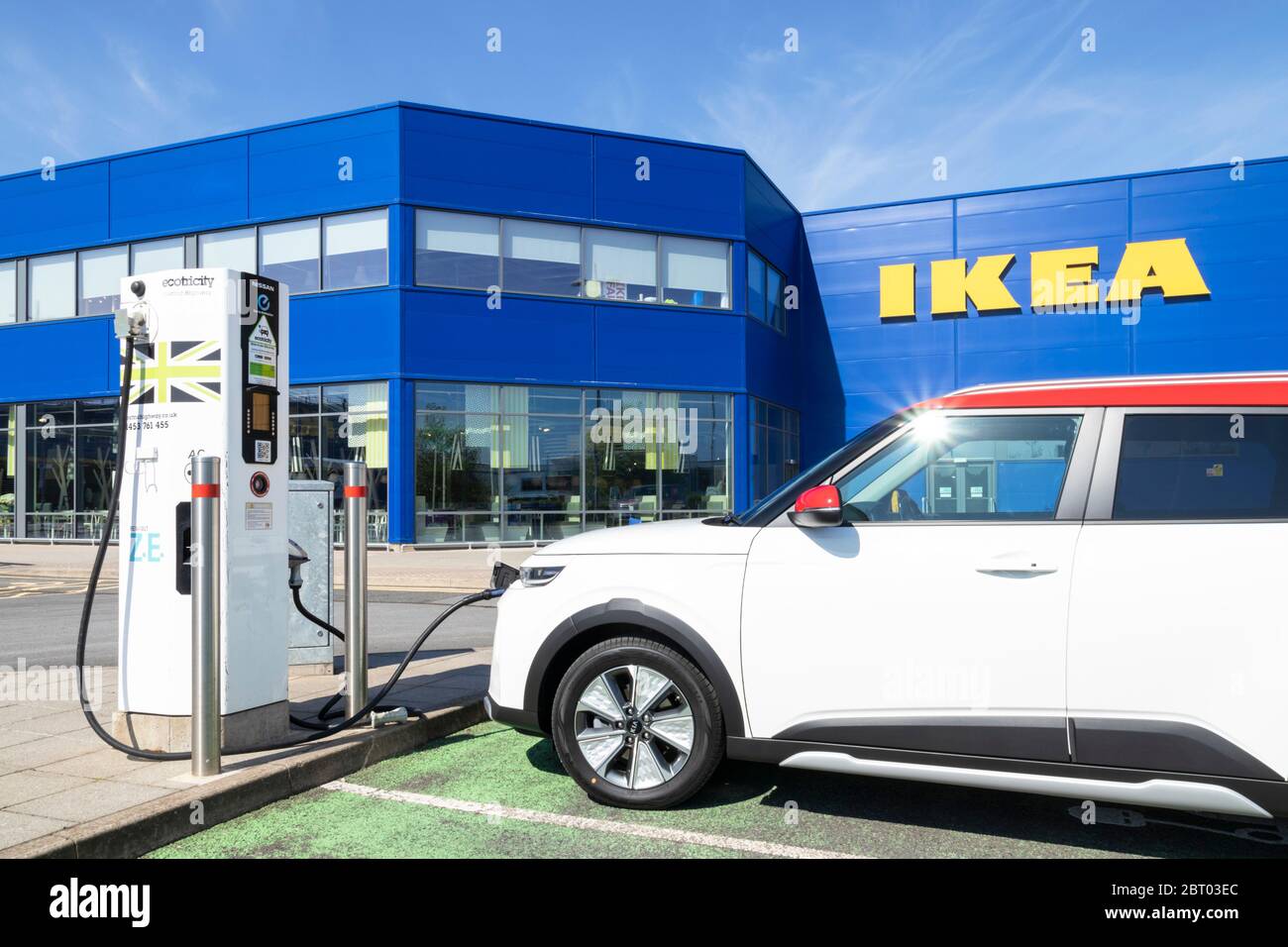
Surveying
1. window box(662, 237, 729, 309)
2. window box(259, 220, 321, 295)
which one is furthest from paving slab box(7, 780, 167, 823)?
window box(662, 237, 729, 309)

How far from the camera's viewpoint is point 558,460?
21422 millimetres

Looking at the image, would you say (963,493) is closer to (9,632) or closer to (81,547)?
(9,632)

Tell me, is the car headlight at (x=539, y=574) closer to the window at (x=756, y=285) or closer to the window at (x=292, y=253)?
the window at (x=292, y=253)

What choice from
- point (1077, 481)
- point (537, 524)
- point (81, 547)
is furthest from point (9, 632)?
point (81, 547)

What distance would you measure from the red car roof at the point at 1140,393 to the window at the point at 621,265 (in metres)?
18.0

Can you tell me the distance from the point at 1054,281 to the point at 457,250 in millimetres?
14730

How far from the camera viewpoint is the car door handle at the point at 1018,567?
3562 mm

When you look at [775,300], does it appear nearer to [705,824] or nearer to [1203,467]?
[1203,467]

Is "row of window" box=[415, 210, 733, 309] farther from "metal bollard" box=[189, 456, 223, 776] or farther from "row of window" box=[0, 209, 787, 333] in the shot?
"metal bollard" box=[189, 456, 223, 776]

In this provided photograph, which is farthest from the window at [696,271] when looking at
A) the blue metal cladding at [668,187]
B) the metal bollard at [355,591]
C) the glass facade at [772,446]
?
the metal bollard at [355,591]

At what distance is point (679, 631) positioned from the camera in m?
4.05

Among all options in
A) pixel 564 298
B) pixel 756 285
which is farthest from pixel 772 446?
pixel 564 298

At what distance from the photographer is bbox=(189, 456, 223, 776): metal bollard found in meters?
4.31

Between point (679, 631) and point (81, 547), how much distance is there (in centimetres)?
2287
